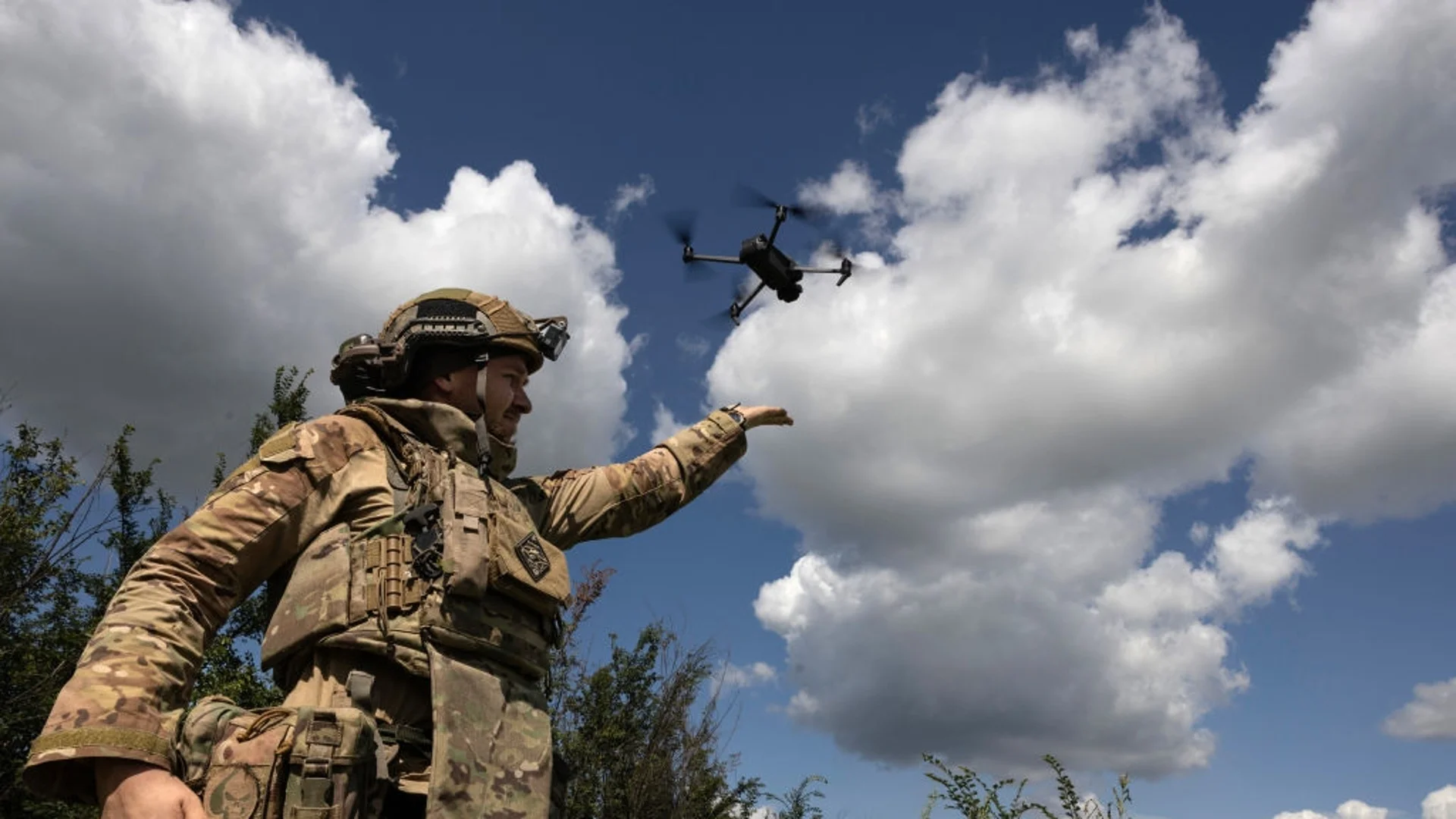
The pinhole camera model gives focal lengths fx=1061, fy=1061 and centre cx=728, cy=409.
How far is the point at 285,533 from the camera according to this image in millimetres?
3180

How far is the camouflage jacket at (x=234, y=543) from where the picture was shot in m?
2.65

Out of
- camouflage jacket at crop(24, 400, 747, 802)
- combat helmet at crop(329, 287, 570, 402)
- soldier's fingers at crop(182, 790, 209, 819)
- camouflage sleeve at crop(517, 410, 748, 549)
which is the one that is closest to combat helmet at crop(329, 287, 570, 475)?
combat helmet at crop(329, 287, 570, 402)

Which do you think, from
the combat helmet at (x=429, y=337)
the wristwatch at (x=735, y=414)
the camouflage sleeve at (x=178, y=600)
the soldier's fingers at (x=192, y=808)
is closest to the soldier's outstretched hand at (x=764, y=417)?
the wristwatch at (x=735, y=414)

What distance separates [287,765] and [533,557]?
950mm

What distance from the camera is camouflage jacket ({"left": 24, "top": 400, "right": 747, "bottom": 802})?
2.65m

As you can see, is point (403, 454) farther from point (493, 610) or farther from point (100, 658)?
point (100, 658)

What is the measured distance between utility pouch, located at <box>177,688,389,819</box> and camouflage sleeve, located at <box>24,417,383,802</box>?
104 millimetres

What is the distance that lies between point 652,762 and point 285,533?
694 inches

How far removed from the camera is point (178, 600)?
2.90 m

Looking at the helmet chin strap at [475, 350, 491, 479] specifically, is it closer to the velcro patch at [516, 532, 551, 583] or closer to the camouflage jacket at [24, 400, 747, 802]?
the camouflage jacket at [24, 400, 747, 802]

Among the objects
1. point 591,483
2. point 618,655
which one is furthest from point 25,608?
point 591,483

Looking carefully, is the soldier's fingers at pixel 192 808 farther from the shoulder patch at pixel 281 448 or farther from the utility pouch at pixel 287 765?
the shoulder patch at pixel 281 448

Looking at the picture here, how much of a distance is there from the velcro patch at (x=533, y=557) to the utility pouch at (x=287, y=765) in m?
0.68

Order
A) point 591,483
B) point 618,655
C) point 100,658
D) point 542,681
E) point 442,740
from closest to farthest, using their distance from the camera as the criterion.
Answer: point 100,658, point 442,740, point 542,681, point 591,483, point 618,655
